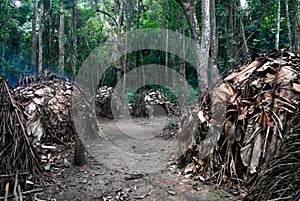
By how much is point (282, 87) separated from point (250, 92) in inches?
17.7

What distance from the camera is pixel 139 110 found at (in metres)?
12.5

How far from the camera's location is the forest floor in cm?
331

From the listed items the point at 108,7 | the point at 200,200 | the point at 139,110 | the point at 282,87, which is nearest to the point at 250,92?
the point at 282,87

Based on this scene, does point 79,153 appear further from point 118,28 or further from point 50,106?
point 118,28

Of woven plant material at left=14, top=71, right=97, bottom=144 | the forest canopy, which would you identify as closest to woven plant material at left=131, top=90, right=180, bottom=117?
the forest canopy

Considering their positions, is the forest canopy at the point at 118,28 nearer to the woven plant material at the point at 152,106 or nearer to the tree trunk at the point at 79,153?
the woven plant material at the point at 152,106

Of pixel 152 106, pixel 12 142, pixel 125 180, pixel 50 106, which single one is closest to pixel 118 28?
pixel 152 106

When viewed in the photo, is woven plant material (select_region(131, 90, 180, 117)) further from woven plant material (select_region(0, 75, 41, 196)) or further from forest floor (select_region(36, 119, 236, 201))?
woven plant material (select_region(0, 75, 41, 196))

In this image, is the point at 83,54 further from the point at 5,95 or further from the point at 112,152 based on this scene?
the point at 5,95

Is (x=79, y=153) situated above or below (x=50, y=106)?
below

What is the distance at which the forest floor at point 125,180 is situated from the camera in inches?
130

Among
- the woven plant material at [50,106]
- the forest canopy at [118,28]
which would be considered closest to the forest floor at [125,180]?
the woven plant material at [50,106]

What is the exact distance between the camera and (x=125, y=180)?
12.9 ft

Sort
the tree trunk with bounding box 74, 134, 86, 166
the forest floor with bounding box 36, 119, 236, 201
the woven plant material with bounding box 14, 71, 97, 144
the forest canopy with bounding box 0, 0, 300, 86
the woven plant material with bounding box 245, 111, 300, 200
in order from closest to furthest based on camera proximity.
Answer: the woven plant material with bounding box 245, 111, 300, 200, the forest floor with bounding box 36, 119, 236, 201, the tree trunk with bounding box 74, 134, 86, 166, the woven plant material with bounding box 14, 71, 97, 144, the forest canopy with bounding box 0, 0, 300, 86
